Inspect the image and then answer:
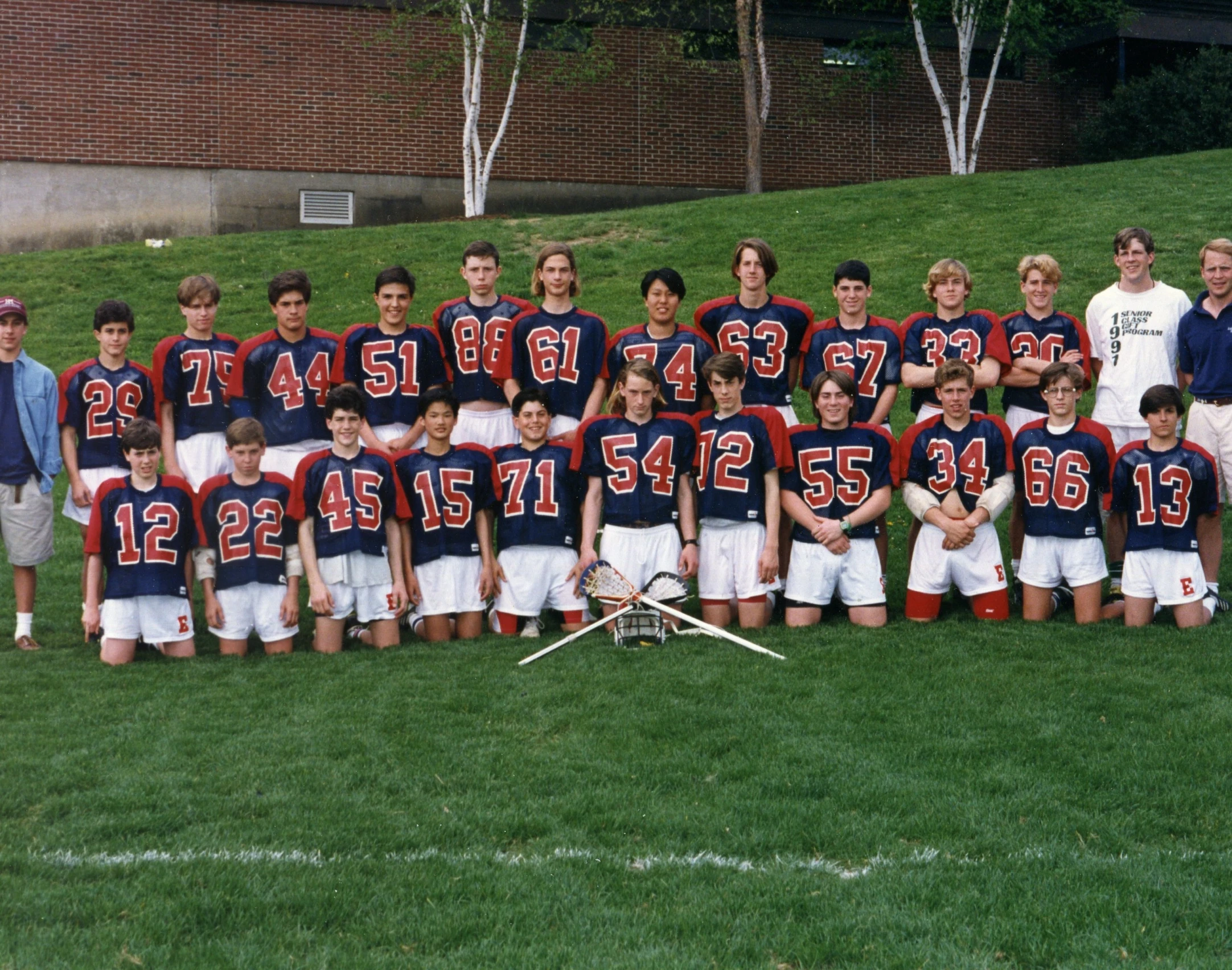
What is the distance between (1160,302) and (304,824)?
5.31m

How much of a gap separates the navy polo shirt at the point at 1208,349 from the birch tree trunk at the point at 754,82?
40.6 ft

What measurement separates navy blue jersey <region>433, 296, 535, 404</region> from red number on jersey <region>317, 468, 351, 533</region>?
3.07ft

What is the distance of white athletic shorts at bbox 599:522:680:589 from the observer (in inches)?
276

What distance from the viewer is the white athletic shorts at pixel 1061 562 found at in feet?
22.8

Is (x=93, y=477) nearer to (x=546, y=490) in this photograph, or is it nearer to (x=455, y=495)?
(x=455, y=495)

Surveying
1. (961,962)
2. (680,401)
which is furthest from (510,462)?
(961,962)

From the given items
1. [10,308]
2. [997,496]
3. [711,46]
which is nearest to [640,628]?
[997,496]

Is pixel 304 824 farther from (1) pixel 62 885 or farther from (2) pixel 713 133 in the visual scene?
(2) pixel 713 133

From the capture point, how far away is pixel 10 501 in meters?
7.01

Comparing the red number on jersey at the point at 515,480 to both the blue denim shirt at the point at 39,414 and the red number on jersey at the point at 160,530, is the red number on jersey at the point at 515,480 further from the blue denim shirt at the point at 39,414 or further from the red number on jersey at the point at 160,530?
the blue denim shirt at the point at 39,414

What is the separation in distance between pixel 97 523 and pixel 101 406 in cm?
74

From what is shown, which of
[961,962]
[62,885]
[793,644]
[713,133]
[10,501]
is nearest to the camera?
[961,962]

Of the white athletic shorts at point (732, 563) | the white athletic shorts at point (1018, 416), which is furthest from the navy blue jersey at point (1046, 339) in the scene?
the white athletic shorts at point (732, 563)

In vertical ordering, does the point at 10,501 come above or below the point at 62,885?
above
